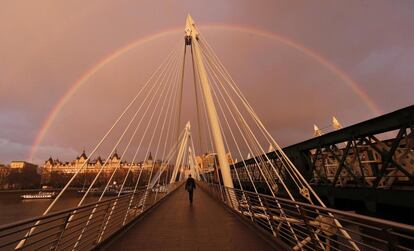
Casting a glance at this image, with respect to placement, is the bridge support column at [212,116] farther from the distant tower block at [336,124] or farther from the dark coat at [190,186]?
the distant tower block at [336,124]

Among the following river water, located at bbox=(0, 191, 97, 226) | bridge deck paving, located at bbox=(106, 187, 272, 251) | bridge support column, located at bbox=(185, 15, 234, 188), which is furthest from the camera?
river water, located at bbox=(0, 191, 97, 226)

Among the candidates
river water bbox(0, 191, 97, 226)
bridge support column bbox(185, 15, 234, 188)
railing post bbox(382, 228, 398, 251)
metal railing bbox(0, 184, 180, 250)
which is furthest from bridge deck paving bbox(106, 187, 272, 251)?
river water bbox(0, 191, 97, 226)

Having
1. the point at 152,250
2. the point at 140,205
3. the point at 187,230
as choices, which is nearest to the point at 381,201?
the point at 187,230

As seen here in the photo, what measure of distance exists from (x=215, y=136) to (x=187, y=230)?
22.7 feet

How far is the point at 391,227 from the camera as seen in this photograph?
9.20 feet

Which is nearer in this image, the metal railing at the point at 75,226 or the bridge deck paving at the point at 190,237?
the metal railing at the point at 75,226

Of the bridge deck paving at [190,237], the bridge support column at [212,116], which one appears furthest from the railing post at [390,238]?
the bridge support column at [212,116]

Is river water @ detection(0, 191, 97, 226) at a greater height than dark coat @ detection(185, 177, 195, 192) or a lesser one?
lesser

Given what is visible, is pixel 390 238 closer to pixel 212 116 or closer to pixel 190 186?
pixel 212 116

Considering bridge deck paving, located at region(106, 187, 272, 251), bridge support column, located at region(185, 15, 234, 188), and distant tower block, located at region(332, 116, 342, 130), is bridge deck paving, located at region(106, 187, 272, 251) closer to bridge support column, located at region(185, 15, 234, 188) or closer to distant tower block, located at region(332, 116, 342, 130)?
bridge support column, located at region(185, 15, 234, 188)

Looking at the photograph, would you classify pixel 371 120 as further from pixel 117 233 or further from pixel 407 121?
pixel 117 233

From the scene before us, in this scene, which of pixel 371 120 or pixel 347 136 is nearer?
pixel 371 120

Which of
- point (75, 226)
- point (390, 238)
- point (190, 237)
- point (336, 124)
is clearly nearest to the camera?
point (390, 238)

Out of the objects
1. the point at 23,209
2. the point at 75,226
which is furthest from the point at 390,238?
the point at 23,209
